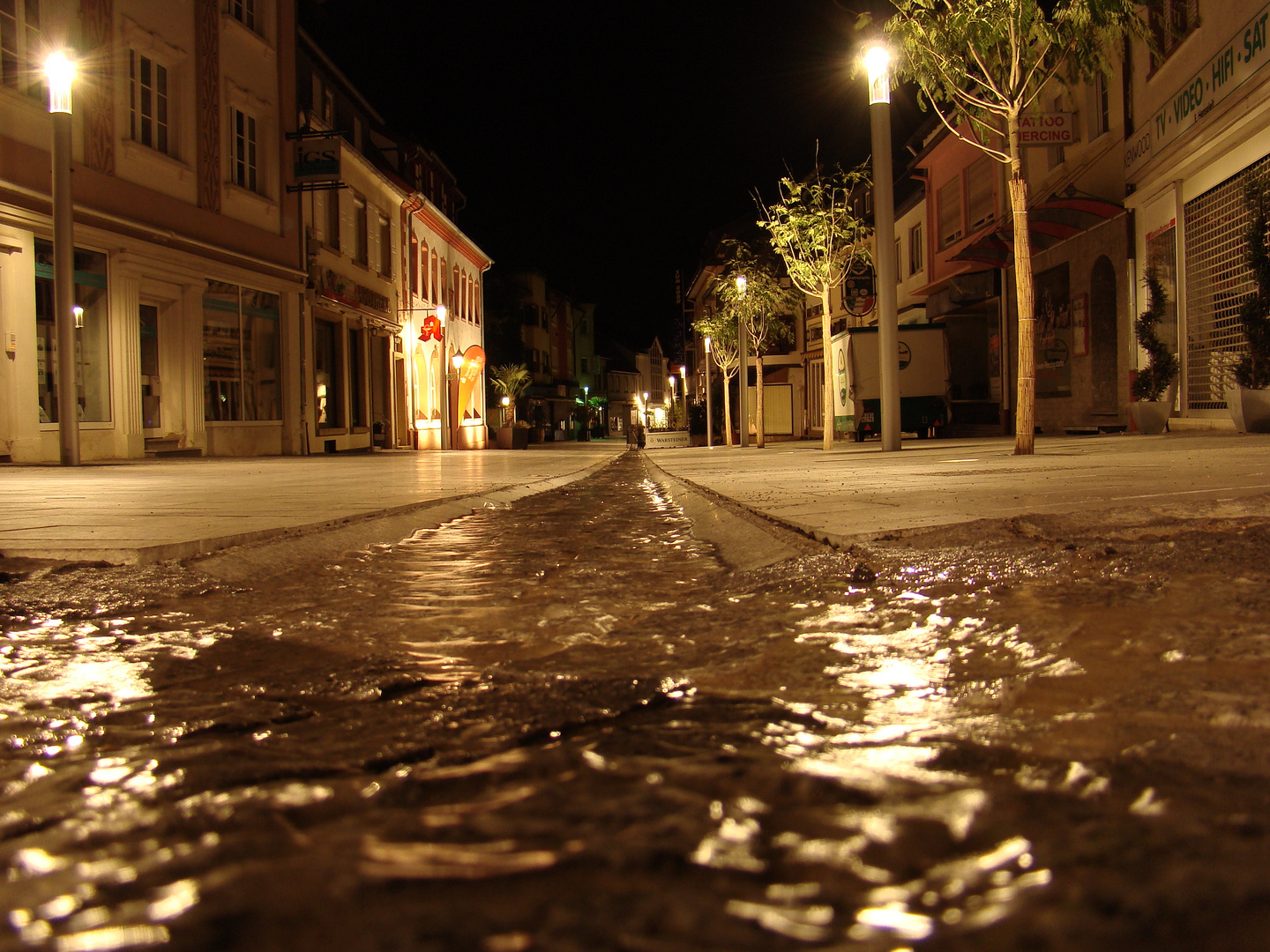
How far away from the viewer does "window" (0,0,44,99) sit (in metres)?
11.8

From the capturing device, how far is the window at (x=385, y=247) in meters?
24.7

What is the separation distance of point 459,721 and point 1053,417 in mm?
17746

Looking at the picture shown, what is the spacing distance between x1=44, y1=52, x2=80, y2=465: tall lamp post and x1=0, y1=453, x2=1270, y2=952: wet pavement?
9.73 metres

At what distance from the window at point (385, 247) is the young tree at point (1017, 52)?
1755 centimetres

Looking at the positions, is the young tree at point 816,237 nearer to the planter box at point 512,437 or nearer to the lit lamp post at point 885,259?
the lit lamp post at point 885,259

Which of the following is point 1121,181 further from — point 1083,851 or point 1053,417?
point 1083,851

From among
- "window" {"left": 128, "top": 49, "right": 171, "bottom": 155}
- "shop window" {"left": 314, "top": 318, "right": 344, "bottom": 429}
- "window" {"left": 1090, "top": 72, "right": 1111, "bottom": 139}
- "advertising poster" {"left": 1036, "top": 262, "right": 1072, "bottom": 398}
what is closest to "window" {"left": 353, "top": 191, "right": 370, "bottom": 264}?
"shop window" {"left": 314, "top": 318, "right": 344, "bottom": 429}

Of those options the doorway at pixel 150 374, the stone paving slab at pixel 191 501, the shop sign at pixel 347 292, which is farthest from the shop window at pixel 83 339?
the shop sign at pixel 347 292

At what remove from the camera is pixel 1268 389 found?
979 centimetres

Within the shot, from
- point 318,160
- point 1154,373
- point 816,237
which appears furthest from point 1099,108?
point 318,160

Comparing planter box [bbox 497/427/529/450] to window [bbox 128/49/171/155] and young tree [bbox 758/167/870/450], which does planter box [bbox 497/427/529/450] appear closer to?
young tree [bbox 758/167/870/450]

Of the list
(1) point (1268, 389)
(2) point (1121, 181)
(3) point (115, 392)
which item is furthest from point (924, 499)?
(3) point (115, 392)

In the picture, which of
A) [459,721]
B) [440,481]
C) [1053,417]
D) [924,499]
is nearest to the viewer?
[459,721]

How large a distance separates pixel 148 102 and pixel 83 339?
4.37m
